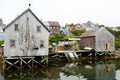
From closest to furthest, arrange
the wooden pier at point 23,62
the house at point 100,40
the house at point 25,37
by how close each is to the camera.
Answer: the house at point 25,37 < the wooden pier at point 23,62 < the house at point 100,40

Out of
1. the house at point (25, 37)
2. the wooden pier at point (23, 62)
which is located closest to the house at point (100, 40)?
the wooden pier at point (23, 62)

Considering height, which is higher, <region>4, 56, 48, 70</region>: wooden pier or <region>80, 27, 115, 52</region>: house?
<region>80, 27, 115, 52</region>: house

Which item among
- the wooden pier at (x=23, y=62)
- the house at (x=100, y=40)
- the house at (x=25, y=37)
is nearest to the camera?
the house at (x=25, y=37)

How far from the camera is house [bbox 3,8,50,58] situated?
31828 mm

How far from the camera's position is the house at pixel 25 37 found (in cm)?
3183

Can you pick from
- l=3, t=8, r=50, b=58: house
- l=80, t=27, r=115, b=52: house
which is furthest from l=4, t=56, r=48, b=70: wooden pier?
l=80, t=27, r=115, b=52: house

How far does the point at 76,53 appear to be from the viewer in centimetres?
4425

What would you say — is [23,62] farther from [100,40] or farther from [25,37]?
[100,40]

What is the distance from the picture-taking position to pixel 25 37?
32.7 metres

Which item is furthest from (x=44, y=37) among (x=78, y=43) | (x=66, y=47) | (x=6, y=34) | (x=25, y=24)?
(x=78, y=43)

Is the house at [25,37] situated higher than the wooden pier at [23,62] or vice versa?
the house at [25,37]

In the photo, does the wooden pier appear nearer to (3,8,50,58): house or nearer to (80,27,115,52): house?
(3,8,50,58): house

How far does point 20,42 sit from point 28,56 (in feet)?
7.95

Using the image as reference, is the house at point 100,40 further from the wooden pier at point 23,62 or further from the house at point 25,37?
the house at point 25,37
